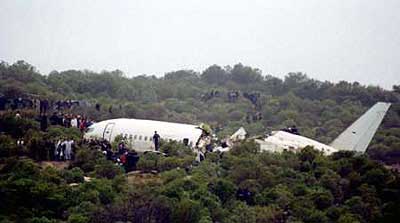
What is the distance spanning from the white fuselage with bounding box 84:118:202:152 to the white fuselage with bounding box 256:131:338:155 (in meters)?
5.15

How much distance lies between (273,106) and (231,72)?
38989 millimetres

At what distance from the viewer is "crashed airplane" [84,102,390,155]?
6475 cm

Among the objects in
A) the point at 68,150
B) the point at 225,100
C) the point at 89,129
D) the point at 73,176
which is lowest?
the point at 73,176

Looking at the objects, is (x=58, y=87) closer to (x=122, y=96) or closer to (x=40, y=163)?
(x=122, y=96)

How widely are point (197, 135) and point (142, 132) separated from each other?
3.99m

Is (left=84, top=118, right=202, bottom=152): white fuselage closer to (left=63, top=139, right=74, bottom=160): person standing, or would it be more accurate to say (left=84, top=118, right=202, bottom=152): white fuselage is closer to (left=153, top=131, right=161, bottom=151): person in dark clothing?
(left=153, top=131, right=161, bottom=151): person in dark clothing

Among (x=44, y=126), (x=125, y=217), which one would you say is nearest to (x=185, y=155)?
(x=44, y=126)

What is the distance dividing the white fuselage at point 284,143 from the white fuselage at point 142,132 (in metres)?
5.15

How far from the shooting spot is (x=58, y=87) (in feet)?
339

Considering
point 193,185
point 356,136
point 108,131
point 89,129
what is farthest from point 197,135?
point 193,185

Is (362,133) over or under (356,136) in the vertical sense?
over

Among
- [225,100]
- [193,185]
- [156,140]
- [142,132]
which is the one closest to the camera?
[193,185]

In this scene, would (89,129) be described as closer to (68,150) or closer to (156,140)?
(156,140)

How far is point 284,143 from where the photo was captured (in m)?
64.7
